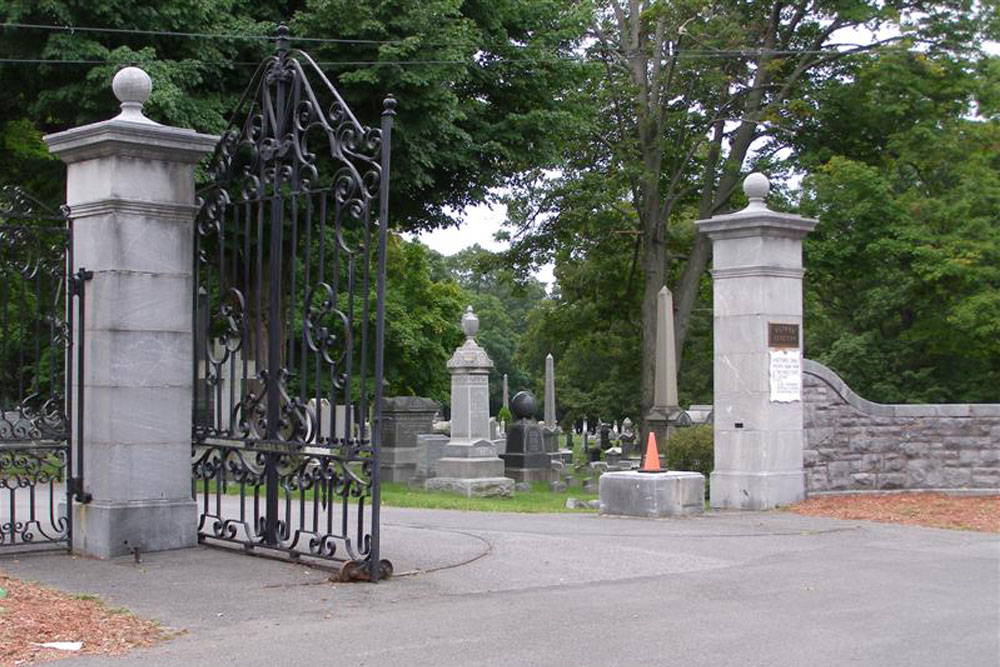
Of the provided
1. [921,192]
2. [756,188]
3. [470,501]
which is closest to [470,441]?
[470,501]

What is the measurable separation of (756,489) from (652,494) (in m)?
1.63

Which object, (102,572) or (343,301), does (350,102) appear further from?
(343,301)

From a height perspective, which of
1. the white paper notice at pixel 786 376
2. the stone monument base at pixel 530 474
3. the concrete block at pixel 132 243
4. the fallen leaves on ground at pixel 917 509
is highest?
the concrete block at pixel 132 243

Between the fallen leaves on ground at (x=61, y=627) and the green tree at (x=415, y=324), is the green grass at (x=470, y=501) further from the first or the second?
the green tree at (x=415, y=324)

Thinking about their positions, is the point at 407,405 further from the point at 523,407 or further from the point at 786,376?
the point at 786,376

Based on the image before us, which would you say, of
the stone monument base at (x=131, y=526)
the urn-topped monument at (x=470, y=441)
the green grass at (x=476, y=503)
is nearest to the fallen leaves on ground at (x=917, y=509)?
the green grass at (x=476, y=503)

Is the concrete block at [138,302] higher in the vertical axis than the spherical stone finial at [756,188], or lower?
lower

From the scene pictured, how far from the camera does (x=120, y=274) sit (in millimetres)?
10039

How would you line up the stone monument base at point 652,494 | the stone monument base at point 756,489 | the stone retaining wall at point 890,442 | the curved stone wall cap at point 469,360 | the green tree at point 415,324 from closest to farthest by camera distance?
the stone monument base at point 652,494 < the stone monument base at point 756,489 < the stone retaining wall at point 890,442 < the curved stone wall cap at point 469,360 < the green tree at point 415,324

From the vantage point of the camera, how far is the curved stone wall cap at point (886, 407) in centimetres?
1534

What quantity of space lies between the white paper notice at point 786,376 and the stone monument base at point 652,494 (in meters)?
1.57

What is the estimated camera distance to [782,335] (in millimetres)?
14734

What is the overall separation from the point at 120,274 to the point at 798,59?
23.6m

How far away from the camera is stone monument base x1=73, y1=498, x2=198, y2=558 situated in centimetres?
986
